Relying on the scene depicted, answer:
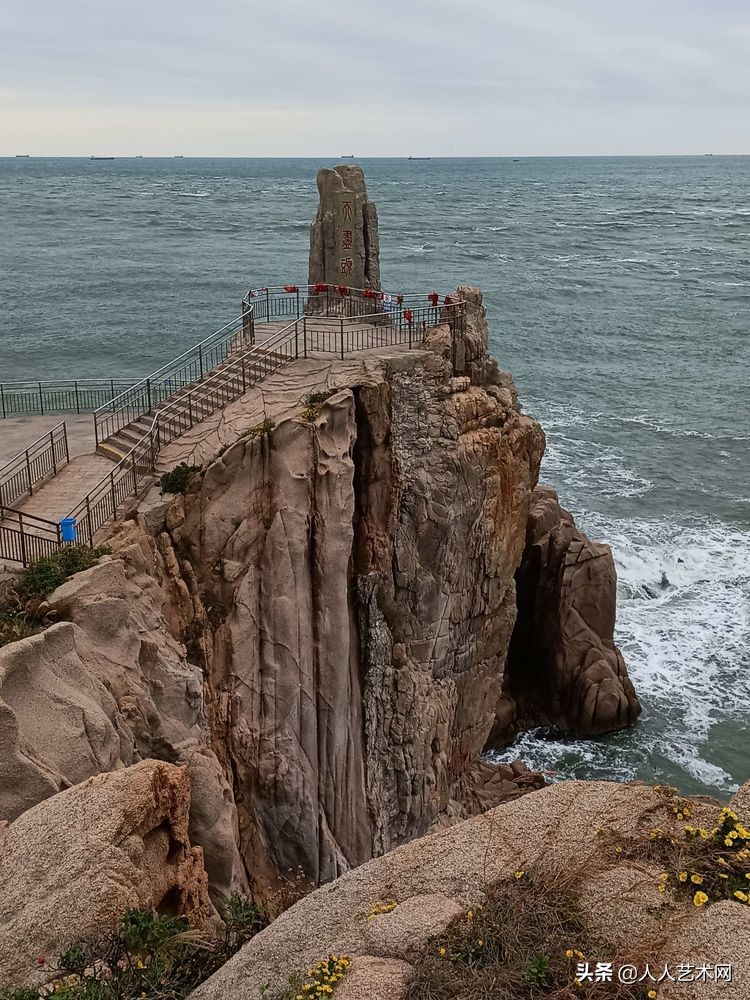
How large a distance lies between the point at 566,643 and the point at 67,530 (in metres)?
21.3

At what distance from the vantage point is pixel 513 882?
12.1 m

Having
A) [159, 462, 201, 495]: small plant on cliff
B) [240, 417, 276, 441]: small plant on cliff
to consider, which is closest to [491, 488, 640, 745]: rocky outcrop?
[240, 417, 276, 441]: small plant on cliff

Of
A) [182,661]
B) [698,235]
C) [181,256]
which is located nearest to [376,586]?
[182,661]

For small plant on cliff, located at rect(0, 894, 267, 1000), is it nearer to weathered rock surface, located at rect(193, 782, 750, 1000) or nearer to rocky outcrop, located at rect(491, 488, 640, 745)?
weathered rock surface, located at rect(193, 782, 750, 1000)

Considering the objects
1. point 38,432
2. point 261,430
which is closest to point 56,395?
point 38,432

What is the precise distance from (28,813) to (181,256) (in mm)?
91714

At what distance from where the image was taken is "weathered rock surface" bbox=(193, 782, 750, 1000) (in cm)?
1078

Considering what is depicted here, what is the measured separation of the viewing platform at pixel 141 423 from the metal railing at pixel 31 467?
34 millimetres

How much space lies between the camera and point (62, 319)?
2648 inches

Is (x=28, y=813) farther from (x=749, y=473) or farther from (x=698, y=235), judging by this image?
(x=698, y=235)

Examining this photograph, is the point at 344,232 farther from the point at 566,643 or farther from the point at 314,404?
the point at 566,643

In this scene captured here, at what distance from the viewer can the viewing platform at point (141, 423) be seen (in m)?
21.8

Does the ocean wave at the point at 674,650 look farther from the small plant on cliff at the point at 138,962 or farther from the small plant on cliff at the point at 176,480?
the small plant on cliff at the point at 138,962

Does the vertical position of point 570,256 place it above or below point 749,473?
above
